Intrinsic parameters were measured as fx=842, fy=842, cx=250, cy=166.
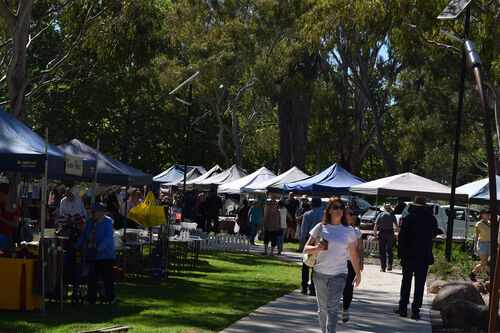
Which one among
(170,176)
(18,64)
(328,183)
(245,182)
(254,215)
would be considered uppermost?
(18,64)

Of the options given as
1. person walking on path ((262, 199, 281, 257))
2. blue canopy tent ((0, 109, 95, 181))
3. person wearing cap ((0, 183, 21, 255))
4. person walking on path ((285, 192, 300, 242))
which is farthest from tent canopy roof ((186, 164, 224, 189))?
blue canopy tent ((0, 109, 95, 181))

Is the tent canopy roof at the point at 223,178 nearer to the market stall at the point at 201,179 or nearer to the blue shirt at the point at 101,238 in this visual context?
the market stall at the point at 201,179

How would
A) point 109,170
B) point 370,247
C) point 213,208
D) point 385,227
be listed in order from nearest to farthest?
1. point 109,170
2. point 385,227
3. point 370,247
4. point 213,208

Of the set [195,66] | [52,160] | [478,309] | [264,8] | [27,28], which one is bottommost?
[478,309]

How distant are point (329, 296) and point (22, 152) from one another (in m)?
4.50

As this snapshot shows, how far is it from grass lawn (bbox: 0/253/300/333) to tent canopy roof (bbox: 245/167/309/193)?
429 inches

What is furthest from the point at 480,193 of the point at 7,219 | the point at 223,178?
the point at 7,219

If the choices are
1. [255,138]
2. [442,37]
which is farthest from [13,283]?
[255,138]

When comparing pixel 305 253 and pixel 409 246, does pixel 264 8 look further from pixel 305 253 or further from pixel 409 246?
pixel 305 253

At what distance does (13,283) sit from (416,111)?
35.1 meters

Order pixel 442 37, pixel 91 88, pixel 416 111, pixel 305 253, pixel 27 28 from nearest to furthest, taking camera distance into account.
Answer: pixel 305 253 < pixel 27 28 < pixel 442 37 < pixel 416 111 < pixel 91 88

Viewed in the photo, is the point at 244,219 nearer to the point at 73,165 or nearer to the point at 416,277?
the point at 73,165

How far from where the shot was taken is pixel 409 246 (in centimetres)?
1197

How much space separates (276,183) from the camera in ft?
Answer: 102
